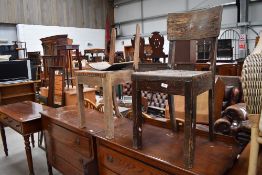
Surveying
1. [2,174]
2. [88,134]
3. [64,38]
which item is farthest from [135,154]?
[64,38]

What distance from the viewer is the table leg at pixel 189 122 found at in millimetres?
997

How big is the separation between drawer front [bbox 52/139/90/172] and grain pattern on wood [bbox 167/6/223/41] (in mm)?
1032

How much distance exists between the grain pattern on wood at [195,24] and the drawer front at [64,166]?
122 cm

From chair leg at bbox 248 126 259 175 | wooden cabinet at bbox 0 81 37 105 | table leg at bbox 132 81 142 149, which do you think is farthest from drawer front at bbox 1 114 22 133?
chair leg at bbox 248 126 259 175

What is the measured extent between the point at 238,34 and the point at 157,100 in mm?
6034

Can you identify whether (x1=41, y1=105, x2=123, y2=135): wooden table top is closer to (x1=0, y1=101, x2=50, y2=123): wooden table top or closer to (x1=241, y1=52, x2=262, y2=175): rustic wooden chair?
(x1=0, y1=101, x2=50, y2=123): wooden table top

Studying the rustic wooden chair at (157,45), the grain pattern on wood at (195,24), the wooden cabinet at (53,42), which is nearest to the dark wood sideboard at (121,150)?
the grain pattern on wood at (195,24)

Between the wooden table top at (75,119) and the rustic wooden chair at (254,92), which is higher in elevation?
the rustic wooden chair at (254,92)

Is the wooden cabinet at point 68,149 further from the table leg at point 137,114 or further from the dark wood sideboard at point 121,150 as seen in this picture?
the table leg at point 137,114

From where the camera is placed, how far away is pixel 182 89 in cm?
102

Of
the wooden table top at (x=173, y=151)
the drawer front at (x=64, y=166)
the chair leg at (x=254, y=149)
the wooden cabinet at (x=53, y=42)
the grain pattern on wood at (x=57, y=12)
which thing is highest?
the grain pattern on wood at (x=57, y=12)

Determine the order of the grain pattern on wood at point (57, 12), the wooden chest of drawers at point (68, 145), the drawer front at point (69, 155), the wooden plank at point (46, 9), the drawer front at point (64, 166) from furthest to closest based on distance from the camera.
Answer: the wooden plank at point (46, 9) < the grain pattern on wood at point (57, 12) < the drawer front at point (64, 166) < the drawer front at point (69, 155) < the wooden chest of drawers at point (68, 145)

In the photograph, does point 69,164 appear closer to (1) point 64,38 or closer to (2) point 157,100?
(2) point 157,100

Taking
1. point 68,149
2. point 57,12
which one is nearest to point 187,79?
point 68,149
